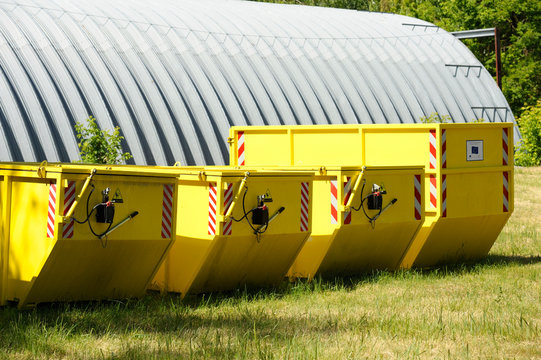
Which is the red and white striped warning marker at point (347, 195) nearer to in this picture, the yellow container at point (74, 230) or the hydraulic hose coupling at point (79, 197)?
the yellow container at point (74, 230)

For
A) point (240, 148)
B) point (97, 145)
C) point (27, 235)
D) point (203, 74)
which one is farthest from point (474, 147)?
point (203, 74)

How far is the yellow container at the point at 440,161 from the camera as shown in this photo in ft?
36.6

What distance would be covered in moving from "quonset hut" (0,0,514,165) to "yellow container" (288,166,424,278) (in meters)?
6.60

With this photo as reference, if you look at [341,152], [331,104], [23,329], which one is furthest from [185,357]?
[331,104]

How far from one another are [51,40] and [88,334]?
11.6 metres

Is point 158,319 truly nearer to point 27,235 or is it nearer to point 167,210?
point 167,210

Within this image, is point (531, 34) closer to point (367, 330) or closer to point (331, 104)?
point (331, 104)

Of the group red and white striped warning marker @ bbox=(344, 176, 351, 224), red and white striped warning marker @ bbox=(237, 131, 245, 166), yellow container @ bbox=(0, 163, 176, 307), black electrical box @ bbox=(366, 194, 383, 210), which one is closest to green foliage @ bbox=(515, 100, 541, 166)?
red and white striped warning marker @ bbox=(237, 131, 245, 166)

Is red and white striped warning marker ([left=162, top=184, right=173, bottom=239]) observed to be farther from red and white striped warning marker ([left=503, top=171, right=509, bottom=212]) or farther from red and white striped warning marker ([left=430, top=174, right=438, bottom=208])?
red and white striped warning marker ([left=503, top=171, right=509, bottom=212])

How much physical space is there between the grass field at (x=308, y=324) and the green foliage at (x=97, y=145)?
6463 mm

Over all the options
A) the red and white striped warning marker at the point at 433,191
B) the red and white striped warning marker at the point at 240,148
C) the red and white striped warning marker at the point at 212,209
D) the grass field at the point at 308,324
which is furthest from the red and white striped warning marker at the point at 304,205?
the red and white striped warning marker at the point at 240,148

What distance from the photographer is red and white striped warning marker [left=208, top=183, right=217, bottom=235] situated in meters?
8.69

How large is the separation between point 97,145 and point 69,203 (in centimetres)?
802

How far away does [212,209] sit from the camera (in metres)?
8.74
